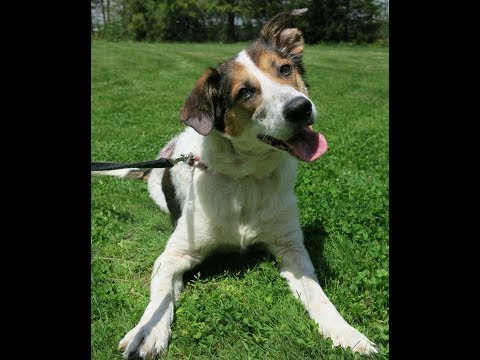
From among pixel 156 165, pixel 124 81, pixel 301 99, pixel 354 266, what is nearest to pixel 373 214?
pixel 354 266

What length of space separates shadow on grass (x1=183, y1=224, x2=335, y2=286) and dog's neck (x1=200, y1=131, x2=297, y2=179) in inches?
23.4

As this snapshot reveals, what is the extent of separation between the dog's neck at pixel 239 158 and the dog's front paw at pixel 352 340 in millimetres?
1248

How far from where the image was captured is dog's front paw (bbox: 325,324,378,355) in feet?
8.04

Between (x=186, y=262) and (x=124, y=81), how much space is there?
12.6 metres

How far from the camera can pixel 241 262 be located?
3.55 m

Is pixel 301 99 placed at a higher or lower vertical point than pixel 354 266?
higher

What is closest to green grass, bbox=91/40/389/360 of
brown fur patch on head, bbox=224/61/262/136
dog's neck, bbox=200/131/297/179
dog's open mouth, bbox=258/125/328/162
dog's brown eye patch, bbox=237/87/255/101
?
dog's neck, bbox=200/131/297/179

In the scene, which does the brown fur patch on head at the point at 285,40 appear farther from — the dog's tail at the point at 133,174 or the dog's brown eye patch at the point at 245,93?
the dog's tail at the point at 133,174

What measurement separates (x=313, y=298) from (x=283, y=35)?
→ 6.75 feet

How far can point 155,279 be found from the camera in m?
3.11

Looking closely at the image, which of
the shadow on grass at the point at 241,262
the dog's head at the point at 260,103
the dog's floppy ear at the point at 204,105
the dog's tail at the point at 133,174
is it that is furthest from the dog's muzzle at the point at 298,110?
the dog's tail at the point at 133,174

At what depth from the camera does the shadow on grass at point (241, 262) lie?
341cm
